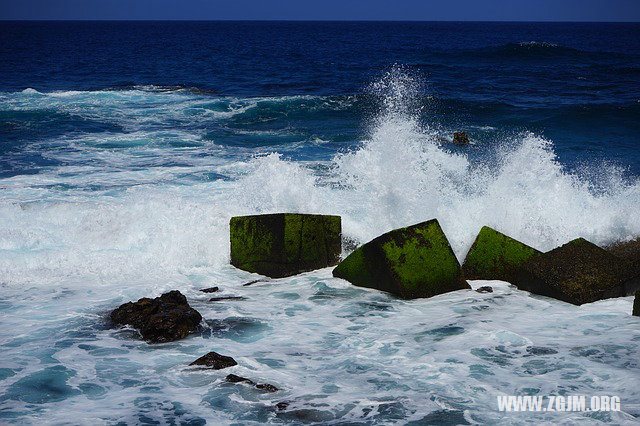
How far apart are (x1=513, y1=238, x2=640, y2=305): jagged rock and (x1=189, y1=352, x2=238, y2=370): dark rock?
10.6 ft

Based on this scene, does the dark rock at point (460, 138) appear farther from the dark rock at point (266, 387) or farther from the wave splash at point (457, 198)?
the dark rock at point (266, 387)

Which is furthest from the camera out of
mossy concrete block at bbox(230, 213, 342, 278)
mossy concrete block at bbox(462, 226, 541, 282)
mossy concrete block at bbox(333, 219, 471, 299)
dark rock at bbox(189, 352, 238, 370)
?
mossy concrete block at bbox(230, 213, 342, 278)

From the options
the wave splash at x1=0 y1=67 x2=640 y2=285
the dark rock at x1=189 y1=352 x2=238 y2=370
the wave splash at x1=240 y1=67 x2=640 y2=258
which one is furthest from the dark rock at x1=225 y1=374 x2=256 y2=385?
the wave splash at x1=240 y1=67 x2=640 y2=258

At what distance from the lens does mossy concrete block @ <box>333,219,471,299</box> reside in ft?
21.4

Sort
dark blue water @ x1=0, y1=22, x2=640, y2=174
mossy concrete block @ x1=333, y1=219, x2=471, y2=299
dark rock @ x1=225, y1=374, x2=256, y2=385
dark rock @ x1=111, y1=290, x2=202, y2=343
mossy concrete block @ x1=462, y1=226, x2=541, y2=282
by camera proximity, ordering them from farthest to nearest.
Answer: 1. dark blue water @ x1=0, y1=22, x2=640, y2=174
2. mossy concrete block @ x1=462, y1=226, x2=541, y2=282
3. mossy concrete block @ x1=333, y1=219, x2=471, y2=299
4. dark rock @ x1=111, y1=290, x2=202, y2=343
5. dark rock @ x1=225, y1=374, x2=256, y2=385

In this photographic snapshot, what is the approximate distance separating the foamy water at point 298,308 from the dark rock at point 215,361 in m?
0.07

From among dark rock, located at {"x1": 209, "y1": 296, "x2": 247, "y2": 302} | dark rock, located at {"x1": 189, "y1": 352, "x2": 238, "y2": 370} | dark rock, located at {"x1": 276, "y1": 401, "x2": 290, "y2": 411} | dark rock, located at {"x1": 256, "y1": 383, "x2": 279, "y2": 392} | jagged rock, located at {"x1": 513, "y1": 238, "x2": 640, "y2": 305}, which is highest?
jagged rock, located at {"x1": 513, "y1": 238, "x2": 640, "y2": 305}

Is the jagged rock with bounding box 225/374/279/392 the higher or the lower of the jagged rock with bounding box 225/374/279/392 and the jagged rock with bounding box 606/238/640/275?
the lower

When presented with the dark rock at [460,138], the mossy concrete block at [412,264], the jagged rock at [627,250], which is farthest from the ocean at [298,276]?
the dark rock at [460,138]

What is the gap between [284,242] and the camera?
23.7 feet

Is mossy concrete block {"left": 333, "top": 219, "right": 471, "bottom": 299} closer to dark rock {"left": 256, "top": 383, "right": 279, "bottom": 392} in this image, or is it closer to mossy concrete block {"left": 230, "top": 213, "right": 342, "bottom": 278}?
mossy concrete block {"left": 230, "top": 213, "right": 342, "bottom": 278}

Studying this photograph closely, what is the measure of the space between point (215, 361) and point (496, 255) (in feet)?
11.3

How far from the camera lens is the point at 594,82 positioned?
28.1m

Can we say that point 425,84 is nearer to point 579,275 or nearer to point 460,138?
point 460,138
